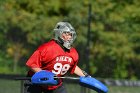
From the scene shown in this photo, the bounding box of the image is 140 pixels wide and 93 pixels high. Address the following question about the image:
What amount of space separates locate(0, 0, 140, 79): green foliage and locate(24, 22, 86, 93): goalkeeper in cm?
867

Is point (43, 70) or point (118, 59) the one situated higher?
point (43, 70)

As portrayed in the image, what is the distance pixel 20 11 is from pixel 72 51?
16.4 meters

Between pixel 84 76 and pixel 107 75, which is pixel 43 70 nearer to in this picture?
pixel 84 76

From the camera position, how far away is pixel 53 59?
8.30 meters

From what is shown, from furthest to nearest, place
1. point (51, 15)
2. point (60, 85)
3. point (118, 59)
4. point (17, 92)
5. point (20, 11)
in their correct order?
1. point (51, 15)
2. point (20, 11)
3. point (118, 59)
4. point (17, 92)
5. point (60, 85)

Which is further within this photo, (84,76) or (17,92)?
(17,92)

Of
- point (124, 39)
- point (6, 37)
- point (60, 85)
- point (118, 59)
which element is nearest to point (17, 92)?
point (60, 85)

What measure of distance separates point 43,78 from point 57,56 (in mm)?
453

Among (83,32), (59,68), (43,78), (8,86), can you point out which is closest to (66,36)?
(59,68)

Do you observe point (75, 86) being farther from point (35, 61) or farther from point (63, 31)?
point (35, 61)

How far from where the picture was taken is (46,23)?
864 inches

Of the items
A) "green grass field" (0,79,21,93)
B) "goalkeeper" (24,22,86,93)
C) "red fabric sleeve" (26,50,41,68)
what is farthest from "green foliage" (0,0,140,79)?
"red fabric sleeve" (26,50,41,68)

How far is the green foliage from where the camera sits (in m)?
18.9

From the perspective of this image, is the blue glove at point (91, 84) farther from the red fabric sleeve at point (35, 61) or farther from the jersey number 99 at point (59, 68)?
the red fabric sleeve at point (35, 61)
